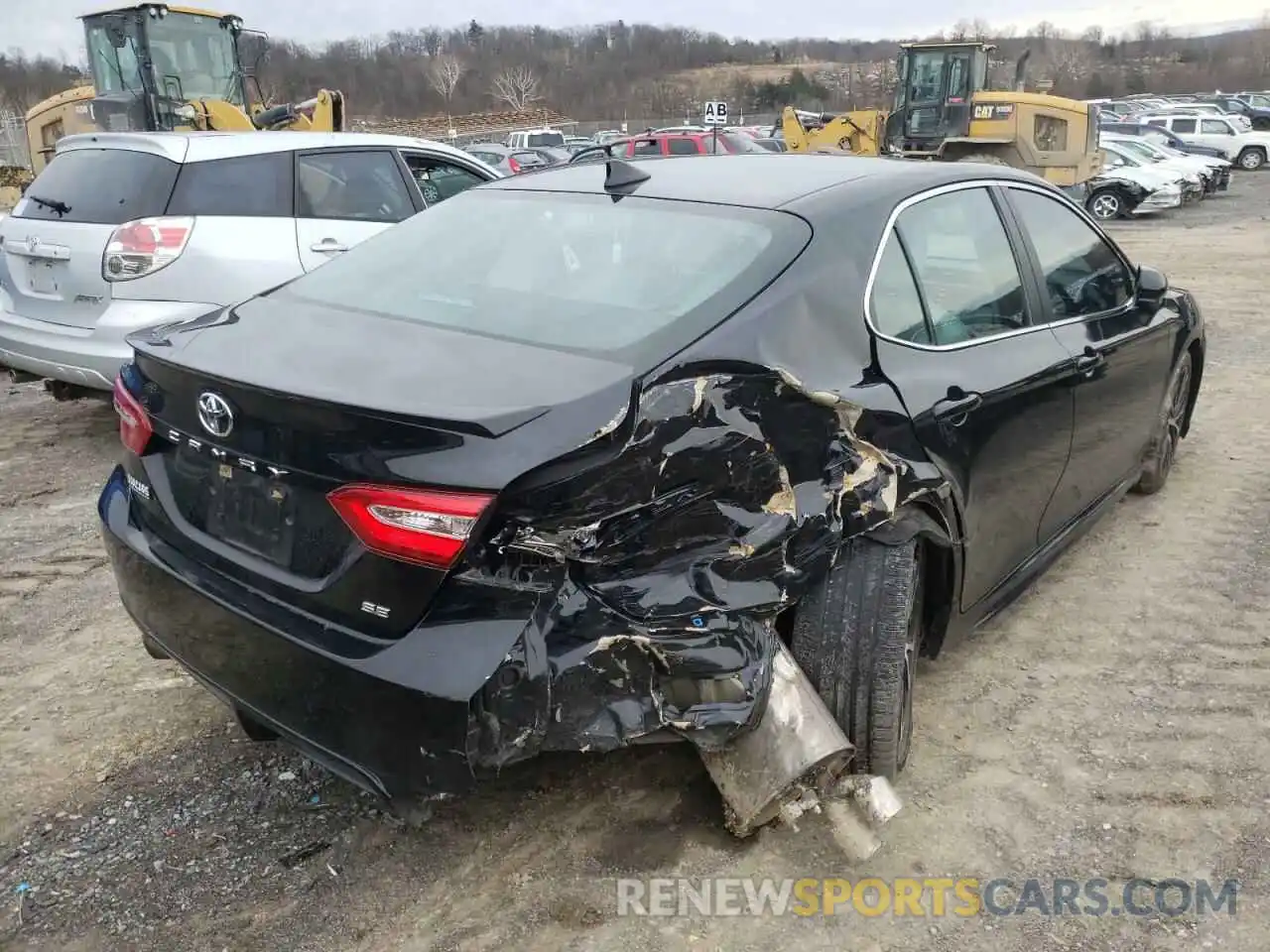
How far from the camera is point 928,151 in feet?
67.3

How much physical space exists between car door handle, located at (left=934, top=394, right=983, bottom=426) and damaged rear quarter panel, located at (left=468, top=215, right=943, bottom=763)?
40 cm

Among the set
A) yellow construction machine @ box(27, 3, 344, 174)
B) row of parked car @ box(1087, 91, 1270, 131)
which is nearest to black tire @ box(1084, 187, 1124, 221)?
row of parked car @ box(1087, 91, 1270, 131)

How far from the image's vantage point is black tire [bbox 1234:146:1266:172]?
105 feet

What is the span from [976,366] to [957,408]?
218mm

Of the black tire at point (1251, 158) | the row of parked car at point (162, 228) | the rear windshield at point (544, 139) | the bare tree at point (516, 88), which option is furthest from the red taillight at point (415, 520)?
the bare tree at point (516, 88)

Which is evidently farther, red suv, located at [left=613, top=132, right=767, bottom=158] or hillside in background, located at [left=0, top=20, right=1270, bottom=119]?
hillside in background, located at [left=0, top=20, right=1270, bottom=119]

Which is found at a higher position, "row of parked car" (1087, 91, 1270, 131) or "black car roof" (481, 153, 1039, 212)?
"black car roof" (481, 153, 1039, 212)

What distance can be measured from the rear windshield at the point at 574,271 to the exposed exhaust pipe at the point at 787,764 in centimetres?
86

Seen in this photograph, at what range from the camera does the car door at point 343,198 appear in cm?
582

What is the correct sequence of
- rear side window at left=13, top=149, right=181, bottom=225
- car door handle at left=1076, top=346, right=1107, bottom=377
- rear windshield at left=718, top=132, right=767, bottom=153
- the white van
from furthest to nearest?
1. the white van
2. rear windshield at left=718, top=132, right=767, bottom=153
3. rear side window at left=13, top=149, right=181, bottom=225
4. car door handle at left=1076, top=346, right=1107, bottom=377

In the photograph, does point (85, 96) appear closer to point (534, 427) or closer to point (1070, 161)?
point (534, 427)

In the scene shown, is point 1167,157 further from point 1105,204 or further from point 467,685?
point 467,685

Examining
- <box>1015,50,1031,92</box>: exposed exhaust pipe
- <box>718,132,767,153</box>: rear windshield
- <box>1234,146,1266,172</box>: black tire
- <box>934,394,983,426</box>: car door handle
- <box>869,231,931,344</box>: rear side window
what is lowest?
<box>1234,146,1266,172</box>: black tire

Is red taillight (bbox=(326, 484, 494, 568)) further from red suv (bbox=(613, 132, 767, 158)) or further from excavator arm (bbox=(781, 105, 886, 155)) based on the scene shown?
excavator arm (bbox=(781, 105, 886, 155))
